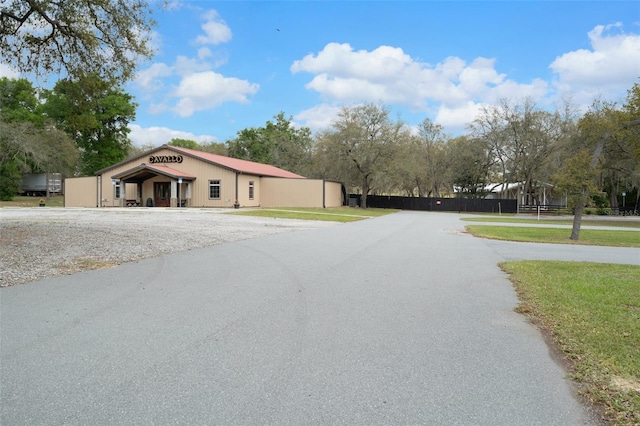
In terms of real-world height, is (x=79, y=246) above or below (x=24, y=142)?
below

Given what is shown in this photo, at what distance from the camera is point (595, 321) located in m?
4.96

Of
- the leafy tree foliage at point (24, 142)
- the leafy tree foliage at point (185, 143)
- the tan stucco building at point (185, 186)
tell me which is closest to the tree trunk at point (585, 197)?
the tan stucco building at point (185, 186)

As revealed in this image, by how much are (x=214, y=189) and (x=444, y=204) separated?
93.8ft

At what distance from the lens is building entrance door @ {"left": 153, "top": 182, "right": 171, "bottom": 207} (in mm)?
35719

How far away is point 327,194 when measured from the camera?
131 feet

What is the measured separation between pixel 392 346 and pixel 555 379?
1429 millimetres

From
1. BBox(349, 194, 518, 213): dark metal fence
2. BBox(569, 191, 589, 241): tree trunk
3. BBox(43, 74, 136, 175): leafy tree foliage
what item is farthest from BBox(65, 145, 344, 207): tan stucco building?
BBox(569, 191, 589, 241): tree trunk

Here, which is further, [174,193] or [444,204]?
[444,204]

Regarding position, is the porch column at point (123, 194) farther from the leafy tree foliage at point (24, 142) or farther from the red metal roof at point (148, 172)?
the leafy tree foliage at point (24, 142)

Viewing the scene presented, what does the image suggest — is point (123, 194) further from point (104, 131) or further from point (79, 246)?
point (79, 246)

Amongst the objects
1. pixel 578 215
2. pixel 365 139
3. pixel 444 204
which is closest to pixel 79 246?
pixel 578 215

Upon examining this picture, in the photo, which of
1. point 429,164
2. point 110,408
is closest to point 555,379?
point 110,408

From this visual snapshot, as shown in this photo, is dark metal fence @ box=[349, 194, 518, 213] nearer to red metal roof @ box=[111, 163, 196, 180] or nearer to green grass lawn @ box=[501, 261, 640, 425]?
red metal roof @ box=[111, 163, 196, 180]

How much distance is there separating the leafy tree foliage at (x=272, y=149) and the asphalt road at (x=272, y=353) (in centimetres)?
5407
